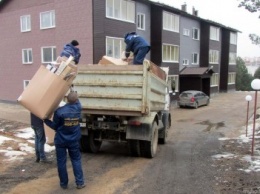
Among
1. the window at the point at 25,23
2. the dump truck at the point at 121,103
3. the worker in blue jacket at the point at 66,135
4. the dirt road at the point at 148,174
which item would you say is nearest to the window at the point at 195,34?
the window at the point at 25,23

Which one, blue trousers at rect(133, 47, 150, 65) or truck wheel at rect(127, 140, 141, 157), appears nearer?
truck wheel at rect(127, 140, 141, 157)

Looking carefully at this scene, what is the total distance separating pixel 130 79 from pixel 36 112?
258cm

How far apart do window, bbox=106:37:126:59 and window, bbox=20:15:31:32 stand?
8.28m

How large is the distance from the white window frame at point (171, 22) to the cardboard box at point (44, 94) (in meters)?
22.8

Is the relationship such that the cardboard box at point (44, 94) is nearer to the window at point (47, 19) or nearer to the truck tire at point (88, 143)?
the truck tire at point (88, 143)

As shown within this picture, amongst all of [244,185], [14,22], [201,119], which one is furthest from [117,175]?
[14,22]

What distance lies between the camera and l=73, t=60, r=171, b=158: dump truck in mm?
7992

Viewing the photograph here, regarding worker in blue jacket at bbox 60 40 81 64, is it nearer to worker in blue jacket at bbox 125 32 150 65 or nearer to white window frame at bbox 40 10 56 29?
worker in blue jacket at bbox 125 32 150 65

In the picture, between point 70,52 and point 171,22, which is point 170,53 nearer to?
point 171,22

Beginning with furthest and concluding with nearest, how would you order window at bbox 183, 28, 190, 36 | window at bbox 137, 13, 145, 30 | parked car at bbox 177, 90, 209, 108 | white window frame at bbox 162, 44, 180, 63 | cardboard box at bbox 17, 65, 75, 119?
window at bbox 183, 28, 190, 36, white window frame at bbox 162, 44, 180, 63, parked car at bbox 177, 90, 209, 108, window at bbox 137, 13, 145, 30, cardboard box at bbox 17, 65, 75, 119

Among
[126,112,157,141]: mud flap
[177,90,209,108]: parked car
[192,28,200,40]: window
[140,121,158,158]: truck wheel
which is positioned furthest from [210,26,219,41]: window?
[126,112,157,141]: mud flap

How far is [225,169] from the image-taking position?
774 centimetres

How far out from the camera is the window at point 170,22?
28422 mm

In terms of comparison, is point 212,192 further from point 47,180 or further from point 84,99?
point 84,99
